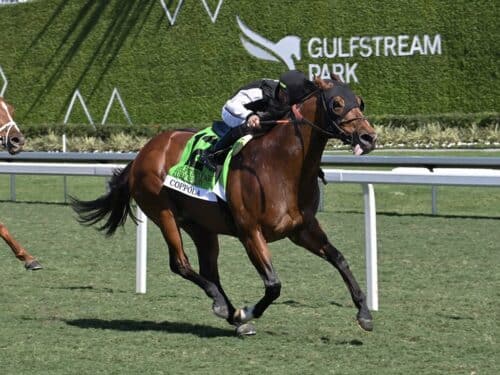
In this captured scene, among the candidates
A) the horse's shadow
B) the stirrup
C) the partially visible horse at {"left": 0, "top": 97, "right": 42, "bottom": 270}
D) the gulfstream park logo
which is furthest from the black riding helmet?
the gulfstream park logo

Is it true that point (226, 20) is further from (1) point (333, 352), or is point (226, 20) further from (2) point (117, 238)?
(1) point (333, 352)

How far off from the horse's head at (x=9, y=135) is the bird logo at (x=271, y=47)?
20.0 meters

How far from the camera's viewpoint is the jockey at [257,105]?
5.82 metres

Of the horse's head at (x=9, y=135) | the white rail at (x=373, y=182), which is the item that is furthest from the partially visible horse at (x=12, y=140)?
the white rail at (x=373, y=182)

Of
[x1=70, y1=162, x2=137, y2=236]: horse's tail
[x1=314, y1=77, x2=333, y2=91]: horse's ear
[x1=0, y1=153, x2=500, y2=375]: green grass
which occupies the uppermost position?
[x1=314, y1=77, x2=333, y2=91]: horse's ear

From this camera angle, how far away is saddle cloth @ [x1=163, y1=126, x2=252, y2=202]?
596 cm

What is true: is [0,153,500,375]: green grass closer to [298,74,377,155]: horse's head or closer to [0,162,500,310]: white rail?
[0,162,500,310]: white rail

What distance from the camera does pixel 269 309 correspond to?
6.73 meters

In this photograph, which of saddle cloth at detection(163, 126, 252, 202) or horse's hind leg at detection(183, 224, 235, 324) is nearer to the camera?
saddle cloth at detection(163, 126, 252, 202)

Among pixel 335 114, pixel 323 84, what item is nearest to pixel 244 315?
pixel 335 114

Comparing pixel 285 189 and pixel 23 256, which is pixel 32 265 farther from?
pixel 285 189

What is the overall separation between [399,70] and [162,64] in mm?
6990

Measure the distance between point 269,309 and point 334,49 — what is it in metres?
20.4

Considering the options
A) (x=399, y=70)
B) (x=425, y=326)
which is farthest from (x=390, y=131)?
(x=425, y=326)
